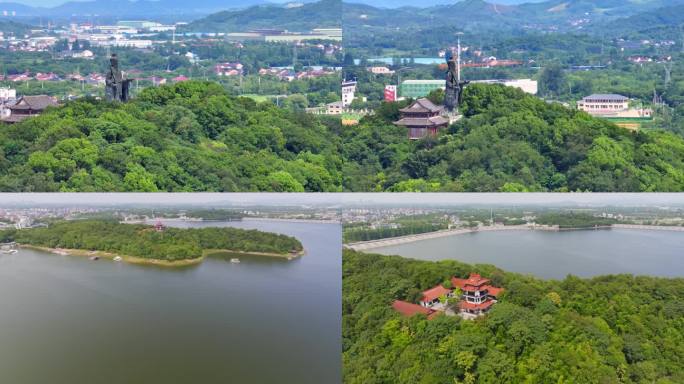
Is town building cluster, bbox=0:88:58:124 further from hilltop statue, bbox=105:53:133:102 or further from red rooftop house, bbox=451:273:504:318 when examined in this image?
red rooftop house, bbox=451:273:504:318

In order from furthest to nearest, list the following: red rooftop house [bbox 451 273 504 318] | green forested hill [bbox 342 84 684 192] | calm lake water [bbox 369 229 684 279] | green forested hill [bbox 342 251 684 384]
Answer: green forested hill [bbox 342 84 684 192], calm lake water [bbox 369 229 684 279], red rooftop house [bbox 451 273 504 318], green forested hill [bbox 342 251 684 384]

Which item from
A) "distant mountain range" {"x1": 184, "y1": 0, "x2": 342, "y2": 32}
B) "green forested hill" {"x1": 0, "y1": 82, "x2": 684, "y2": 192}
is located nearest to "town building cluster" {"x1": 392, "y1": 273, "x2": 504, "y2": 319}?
"green forested hill" {"x1": 0, "y1": 82, "x2": 684, "y2": 192}

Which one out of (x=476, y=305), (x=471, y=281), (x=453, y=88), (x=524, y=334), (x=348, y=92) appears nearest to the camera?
(x=524, y=334)

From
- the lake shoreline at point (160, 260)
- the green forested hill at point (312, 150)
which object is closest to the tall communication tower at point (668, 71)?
the green forested hill at point (312, 150)

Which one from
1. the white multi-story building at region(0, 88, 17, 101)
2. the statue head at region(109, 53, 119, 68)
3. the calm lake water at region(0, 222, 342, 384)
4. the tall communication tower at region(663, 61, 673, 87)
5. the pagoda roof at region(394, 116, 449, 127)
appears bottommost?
the calm lake water at region(0, 222, 342, 384)

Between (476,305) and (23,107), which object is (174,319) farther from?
(23,107)

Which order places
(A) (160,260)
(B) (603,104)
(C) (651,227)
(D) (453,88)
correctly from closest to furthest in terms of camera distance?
(C) (651,227), (A) (160,260), (B) (603,104), (D) (453,88)

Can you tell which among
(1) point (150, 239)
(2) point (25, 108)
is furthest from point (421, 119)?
(2) point (25, 108)
